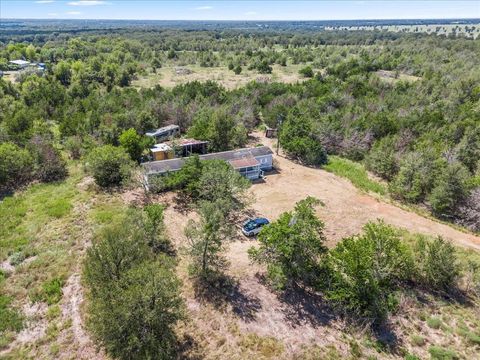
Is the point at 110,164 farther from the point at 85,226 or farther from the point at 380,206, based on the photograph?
the point at 380,206

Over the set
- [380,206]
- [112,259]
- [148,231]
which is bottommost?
[380,206]

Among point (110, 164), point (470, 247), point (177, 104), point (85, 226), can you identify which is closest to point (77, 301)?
point (85, 226)

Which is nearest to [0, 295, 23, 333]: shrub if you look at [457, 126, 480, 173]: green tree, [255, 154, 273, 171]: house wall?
[255, 154, 273, 171]: house wall

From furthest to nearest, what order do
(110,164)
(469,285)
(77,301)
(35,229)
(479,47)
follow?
(479,47), (110,164), (35,229), (469,285), (77,301)

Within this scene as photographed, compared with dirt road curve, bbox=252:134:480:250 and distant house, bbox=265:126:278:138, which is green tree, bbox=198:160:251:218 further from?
distant house, bbox=265:126:278:138

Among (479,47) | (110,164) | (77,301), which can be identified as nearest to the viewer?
(77,301)

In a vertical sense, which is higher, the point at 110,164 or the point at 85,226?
the point at 110,164
